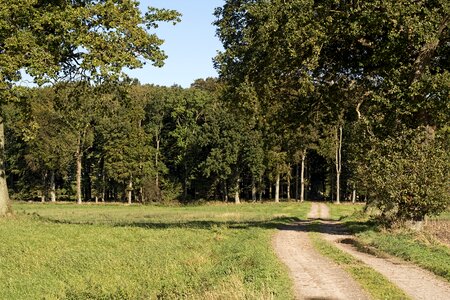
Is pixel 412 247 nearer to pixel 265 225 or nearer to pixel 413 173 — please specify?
pixel 413 173

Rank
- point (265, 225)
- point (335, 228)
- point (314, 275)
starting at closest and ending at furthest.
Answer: point (314, 275)
point (265, 225)
point (335, 228)

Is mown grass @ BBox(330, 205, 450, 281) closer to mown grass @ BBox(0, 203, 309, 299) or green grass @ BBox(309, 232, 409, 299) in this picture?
green grass @ BBox(309, 232, 409, 299)

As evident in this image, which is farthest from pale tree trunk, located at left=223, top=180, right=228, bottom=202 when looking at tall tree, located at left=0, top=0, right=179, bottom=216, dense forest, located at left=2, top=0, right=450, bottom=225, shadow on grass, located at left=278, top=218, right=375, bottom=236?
tall tree, located at left=0, top=0, right=179, bottom=216

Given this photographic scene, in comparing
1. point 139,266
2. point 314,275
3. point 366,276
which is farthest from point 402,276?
point 139,266

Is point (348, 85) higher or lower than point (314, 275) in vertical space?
higher

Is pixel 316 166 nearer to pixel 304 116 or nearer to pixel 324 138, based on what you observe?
pixel 324 138

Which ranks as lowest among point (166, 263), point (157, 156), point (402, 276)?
point (166, 263)

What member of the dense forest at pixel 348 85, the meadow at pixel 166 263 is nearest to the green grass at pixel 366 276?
the meadow at pixel 166 263

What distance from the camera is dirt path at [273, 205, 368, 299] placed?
35.3 feet

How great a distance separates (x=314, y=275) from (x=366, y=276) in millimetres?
1304

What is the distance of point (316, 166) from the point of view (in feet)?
339

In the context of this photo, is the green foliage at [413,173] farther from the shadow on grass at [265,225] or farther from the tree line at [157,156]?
the tree line at [157,156]

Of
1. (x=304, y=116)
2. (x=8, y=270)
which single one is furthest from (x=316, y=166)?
(x=8, y=270)

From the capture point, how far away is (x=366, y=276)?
40.9 feet
